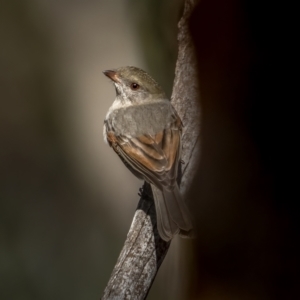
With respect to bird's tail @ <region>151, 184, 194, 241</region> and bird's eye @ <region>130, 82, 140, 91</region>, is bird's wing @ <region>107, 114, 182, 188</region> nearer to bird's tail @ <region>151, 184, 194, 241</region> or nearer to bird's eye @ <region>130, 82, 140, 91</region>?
bird's tail @ <region>151, 184, 194, 241</region>

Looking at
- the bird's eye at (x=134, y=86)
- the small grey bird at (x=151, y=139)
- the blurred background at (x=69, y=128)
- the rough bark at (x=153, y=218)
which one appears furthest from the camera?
the blurred background at (x=69, y=128)

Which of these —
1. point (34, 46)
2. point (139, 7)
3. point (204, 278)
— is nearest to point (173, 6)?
point (139, 7)

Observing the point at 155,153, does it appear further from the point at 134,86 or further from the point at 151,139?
the point at 134,86

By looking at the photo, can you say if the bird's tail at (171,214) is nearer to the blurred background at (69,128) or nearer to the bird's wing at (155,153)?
the bird's wing at (155,153)

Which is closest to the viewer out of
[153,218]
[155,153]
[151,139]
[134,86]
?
[153,218]

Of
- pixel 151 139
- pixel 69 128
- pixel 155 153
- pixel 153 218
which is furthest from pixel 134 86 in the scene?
pixel 69 128

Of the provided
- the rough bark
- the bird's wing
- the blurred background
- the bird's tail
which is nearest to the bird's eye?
the rough bark

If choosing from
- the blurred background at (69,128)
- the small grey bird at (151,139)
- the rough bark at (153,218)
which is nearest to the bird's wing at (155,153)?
the small grey bird at (151,139)
